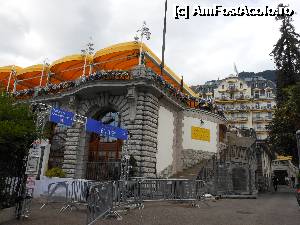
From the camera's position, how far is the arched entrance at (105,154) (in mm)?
20331

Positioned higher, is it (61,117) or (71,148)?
(61,117)

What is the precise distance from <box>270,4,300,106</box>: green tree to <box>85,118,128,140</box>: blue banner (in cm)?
2253

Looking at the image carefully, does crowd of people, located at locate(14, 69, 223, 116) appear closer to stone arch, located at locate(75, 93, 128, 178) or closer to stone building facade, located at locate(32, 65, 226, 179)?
stone building facade, located at locate(32, 65, 226, 179)

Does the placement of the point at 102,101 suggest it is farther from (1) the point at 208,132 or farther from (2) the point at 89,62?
(1) the point at 208,132

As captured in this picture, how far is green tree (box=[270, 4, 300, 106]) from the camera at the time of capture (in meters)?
34.1

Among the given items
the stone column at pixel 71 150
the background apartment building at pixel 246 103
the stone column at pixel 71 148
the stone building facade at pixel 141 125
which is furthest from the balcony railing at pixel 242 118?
the stone column at pixel 71 150

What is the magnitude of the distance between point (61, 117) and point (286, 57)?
97.1 ft

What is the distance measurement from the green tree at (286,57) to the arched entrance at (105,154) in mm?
20016

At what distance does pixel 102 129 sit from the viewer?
16.4 meters

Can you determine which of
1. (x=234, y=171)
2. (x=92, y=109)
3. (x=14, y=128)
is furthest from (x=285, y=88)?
(x=14, y=128)

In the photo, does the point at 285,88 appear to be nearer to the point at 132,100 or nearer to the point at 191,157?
the point at 191,157

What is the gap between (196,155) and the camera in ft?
83.5

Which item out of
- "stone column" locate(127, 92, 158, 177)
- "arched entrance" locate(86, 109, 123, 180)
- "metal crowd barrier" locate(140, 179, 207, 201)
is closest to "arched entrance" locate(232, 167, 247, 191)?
"stone column" locate(127, 92, 158, 177)

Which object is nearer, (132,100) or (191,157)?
(132,100)
